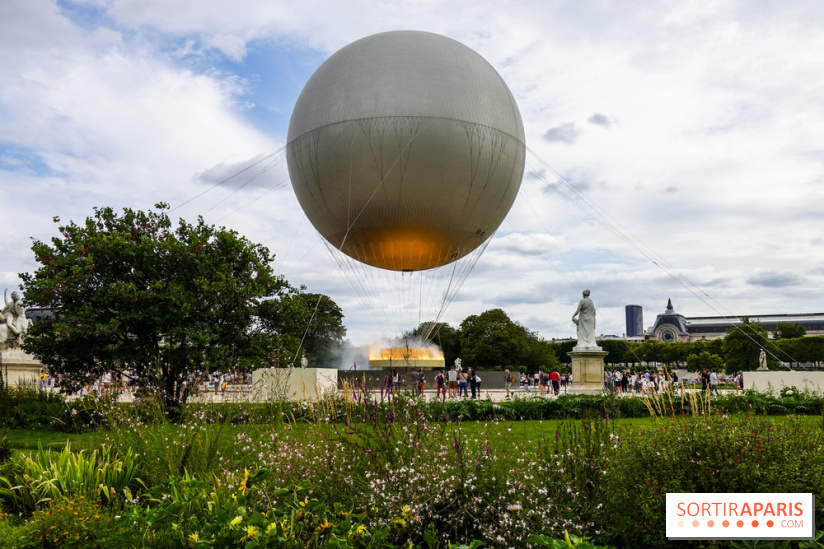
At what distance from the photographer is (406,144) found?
826 inches

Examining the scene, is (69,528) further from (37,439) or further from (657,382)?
(657,382)

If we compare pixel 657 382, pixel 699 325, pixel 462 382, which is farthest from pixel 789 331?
pixel 657 382

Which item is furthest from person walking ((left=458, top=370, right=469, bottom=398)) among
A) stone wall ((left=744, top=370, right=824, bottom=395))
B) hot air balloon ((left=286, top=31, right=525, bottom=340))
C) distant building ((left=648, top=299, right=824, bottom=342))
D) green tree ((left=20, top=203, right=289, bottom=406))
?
distant building ((left=648, top=299, right=824, bottom=342))

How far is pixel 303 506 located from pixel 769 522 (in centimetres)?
307

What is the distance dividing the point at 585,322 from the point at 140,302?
20102 millimetres

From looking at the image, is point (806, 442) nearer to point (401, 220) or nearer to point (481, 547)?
point (481, 547)

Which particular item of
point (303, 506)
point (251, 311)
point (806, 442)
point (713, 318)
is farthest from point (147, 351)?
point (713, 318)

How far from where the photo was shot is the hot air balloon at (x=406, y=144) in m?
21.1

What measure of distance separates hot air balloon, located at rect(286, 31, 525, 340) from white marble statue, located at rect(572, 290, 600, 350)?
796 cm

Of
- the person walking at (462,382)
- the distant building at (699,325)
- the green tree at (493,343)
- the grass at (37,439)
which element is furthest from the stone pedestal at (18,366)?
the distant building at (699,325)

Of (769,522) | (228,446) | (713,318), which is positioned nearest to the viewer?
(769,522)

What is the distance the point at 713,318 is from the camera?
170000 millimetres

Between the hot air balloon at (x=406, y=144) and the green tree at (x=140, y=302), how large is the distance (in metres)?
5.59

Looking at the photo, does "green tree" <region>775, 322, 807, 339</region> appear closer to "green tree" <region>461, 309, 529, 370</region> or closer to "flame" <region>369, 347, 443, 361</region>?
"green tree" <region>461, 309, 529, 370</region>
